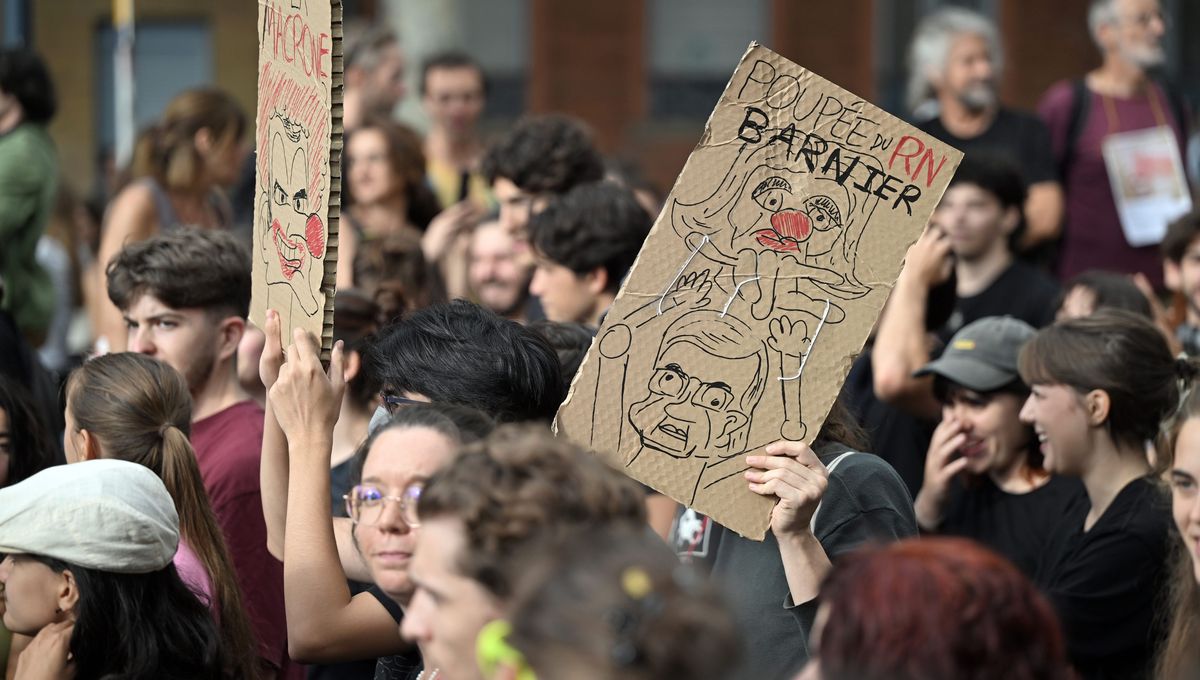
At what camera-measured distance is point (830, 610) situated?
2020 mm

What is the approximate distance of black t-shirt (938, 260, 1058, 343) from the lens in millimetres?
5914

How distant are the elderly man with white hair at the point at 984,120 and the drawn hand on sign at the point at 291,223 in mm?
3862

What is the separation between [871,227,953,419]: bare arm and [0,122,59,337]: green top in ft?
10.2

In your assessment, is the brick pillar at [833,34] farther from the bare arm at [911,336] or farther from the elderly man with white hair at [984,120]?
the bare arm at [911,336]

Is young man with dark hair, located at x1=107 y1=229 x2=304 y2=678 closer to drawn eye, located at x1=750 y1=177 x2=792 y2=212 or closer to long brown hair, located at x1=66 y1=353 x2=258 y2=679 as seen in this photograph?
long brown hair, located at x1=66 y1=353 x2=258 y2=679

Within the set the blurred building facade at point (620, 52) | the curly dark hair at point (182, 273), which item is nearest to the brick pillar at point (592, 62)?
the blurred building facade at point (620, 52)

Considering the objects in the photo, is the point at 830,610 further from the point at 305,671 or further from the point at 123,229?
the point at 123,229

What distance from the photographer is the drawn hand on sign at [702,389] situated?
3158 millimetres

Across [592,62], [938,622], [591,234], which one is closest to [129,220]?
[591,234]

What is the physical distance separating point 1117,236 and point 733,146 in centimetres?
450

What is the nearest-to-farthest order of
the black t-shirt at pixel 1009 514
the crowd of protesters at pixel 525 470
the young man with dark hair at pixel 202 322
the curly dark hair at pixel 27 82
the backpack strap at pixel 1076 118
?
the crowd of protesters at pixel 525 470, the young man with dark hair at pixel 202 322, the black t-shirt at pixel 1009 514, the curly dark hair at pixel 27 82, the backpack strap at pixel 1076 118

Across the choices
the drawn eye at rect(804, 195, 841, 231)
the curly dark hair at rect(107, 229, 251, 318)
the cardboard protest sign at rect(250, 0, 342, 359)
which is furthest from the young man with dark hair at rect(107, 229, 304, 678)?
the drawn eye at rect(804, 195, 841, 231)

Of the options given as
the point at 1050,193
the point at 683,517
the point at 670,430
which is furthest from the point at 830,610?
the point at 1050,193

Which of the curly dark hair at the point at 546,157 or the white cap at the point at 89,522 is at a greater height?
the curly dark hair at the point at 546,157
